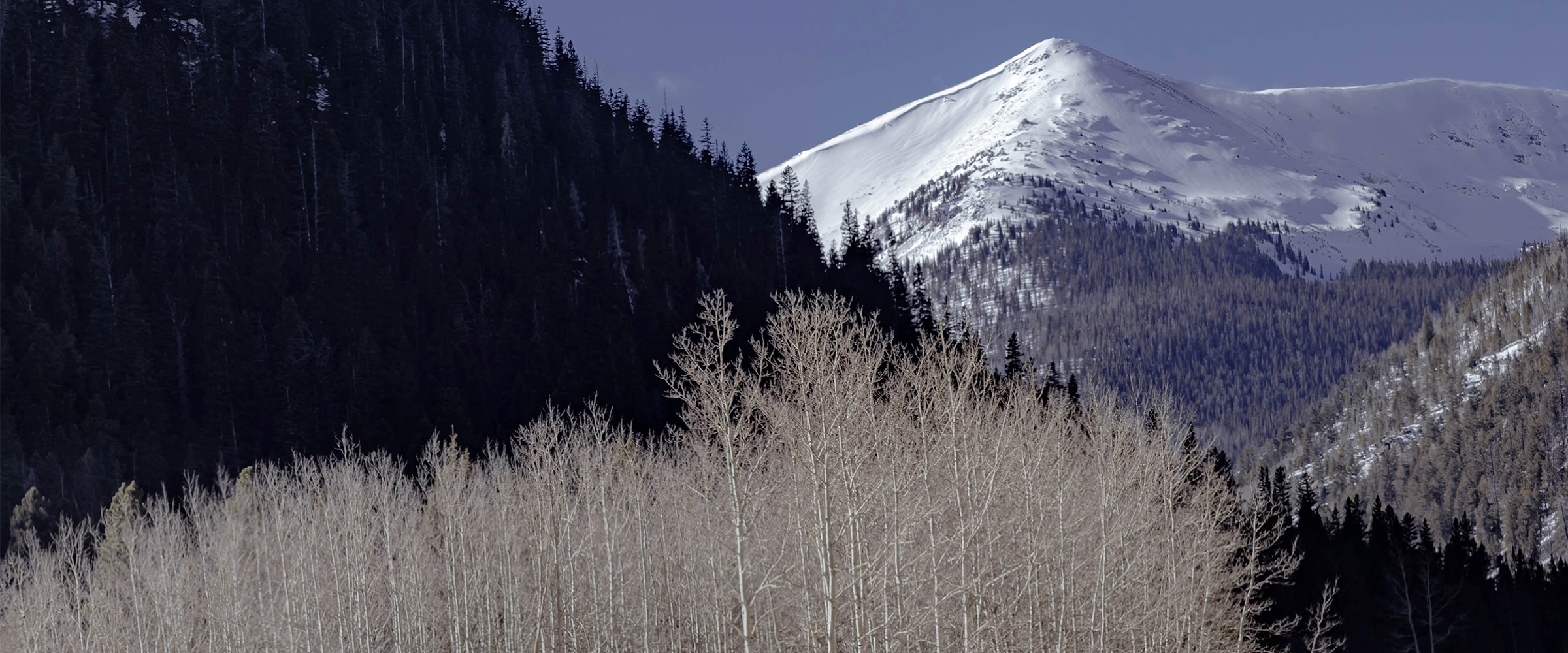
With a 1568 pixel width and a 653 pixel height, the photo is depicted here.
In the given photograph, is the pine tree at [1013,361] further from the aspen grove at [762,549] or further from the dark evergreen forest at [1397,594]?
the aspen grove at [762,549]

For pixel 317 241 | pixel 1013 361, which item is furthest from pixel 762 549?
pixel 317 241

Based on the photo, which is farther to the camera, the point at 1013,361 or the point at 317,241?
the point at 317,241

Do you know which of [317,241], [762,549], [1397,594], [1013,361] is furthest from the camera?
[317,241]

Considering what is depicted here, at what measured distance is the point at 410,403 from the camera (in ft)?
303

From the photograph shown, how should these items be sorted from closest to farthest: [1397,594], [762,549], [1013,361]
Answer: [762,549], [1397,594], [1013,361]

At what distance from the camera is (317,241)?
384 ft

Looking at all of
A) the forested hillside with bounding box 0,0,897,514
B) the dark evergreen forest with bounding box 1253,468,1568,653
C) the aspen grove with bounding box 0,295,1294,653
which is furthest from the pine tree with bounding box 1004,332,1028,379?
the aspen grove with bounding box 0,295,1294,653

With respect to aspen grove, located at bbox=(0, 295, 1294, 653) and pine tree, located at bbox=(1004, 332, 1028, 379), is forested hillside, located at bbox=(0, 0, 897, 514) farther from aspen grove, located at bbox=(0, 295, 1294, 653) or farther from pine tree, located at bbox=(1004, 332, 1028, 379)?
aspen grove, located at bbox=(0, 295, 1294, 653)

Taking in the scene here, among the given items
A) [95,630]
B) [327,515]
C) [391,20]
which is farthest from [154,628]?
[391,20]

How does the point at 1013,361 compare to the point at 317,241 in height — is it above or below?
below

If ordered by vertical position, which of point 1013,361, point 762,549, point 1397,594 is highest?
point 1013,361

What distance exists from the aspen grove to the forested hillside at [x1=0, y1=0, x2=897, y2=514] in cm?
3119

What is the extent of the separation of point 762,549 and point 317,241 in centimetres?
9152

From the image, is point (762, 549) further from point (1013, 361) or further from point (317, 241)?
point (317, 241)
